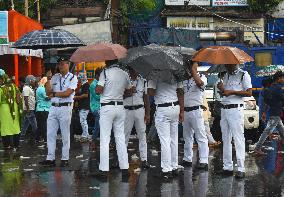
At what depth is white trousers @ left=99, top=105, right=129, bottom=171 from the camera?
10.8 m

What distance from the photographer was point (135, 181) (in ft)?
34.7

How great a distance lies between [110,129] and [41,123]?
25.3 feet

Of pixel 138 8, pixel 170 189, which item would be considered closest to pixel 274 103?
pixel 170 189

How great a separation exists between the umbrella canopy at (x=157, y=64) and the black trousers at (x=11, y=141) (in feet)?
20.6

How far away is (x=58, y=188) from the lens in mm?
9992

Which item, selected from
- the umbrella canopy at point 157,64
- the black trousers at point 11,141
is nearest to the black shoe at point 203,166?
the umbrella canopy at point 157,64

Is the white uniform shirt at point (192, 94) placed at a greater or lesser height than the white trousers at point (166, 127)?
greater

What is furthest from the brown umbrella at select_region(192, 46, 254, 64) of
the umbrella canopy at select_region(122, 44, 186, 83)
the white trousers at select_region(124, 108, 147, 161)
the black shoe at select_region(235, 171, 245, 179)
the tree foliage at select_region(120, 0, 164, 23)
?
the tree foliage at select_region(120, 0, 164, 23)

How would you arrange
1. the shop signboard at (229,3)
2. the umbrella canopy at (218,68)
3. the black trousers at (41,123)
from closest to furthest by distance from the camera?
the umbrella canopy at (218,68), the black trousers at (41,123), the shop signboard at (229,3)

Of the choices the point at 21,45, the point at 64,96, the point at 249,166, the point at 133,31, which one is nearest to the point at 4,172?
the point at 64,96

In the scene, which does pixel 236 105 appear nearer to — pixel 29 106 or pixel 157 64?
pixel 157 64

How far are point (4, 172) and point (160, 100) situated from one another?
3280 mm

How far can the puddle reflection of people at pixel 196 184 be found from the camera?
31.3 feet

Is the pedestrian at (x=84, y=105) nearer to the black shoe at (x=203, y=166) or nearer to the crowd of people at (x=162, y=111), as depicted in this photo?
the crowd of people at (x=162, y=111)
